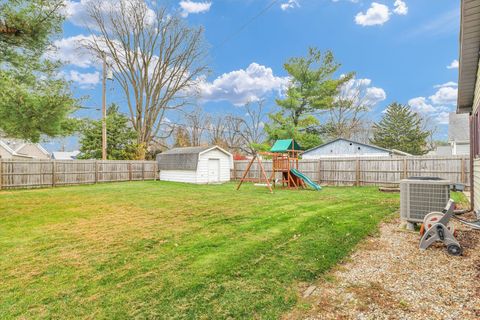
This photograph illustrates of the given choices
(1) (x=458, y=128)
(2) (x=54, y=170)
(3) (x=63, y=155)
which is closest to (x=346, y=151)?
(1) (x=458, y=128)

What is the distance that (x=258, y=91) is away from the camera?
29281mm

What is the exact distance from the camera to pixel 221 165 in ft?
53.9

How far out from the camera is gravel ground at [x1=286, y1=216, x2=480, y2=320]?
2020 mm

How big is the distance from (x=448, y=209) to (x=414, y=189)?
2.69 feet

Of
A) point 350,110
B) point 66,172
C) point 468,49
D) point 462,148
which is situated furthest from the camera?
point 350,110

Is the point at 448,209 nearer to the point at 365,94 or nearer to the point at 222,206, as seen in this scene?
the point at 222,206

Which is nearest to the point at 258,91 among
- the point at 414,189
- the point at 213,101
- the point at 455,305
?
the point at 213,101

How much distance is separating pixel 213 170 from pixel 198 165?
1.28 meters

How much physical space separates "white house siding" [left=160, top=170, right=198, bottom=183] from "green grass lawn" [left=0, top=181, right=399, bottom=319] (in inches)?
374

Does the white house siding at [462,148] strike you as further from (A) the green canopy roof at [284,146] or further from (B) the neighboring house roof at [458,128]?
(A) the green canopy roof at [284,146]

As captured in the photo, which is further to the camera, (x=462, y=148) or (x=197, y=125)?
(x=197, y=125)

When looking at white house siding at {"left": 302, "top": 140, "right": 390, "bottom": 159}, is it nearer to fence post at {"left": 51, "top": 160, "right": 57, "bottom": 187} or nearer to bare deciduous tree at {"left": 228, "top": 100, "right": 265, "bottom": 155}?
bare deciduous tree at {"left": 228, "top": 100, "right": 265, "bottom": 155}

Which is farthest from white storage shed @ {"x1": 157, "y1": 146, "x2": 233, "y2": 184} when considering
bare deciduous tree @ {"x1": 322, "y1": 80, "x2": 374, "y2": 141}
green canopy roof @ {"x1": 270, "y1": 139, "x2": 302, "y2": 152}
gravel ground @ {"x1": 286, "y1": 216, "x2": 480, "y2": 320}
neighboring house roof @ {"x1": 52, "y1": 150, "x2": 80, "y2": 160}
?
neighboring house roof @ {"x1": 52, "y1": 150, "x2": 80, "y2": 160}

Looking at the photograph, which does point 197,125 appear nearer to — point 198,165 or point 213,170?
point 213,170
